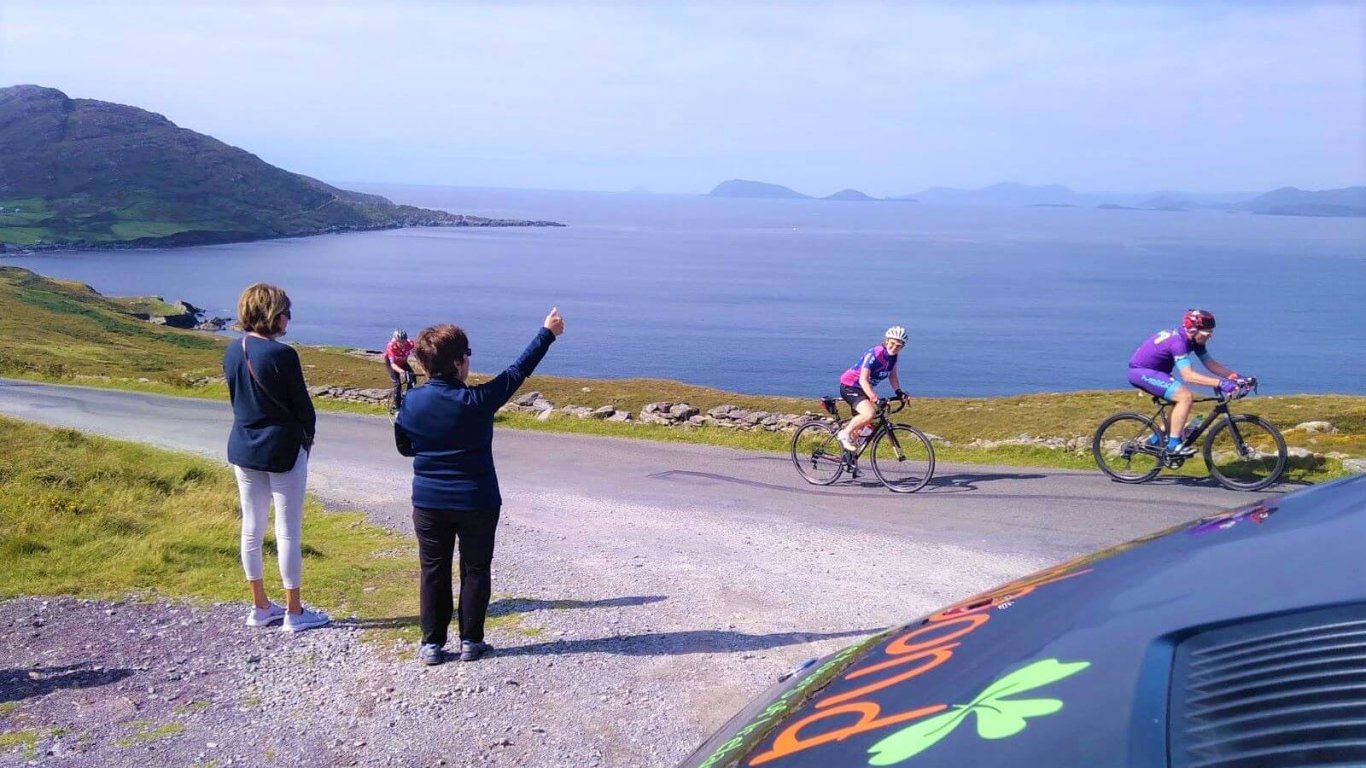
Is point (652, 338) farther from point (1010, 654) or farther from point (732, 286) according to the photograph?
point (1010, 654)

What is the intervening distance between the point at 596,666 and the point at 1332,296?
144048 mm

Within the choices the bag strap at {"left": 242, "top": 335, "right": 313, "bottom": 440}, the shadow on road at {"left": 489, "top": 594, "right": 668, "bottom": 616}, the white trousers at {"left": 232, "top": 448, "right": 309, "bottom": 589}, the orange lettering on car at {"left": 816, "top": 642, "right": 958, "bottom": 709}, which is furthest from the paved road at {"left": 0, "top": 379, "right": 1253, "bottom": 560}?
the orange lettering on car at {"left": 816, "top": 642, "right": 958, "bottom": 709}

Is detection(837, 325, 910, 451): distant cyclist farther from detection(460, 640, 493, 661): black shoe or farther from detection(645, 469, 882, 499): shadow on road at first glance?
detection(460, 640, 493, 661): black shoe

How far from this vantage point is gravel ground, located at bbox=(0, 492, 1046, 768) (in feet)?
16.0

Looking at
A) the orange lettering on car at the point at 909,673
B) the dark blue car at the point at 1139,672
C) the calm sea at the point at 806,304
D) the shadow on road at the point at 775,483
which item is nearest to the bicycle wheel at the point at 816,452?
the shadow on road at the point at 775,483

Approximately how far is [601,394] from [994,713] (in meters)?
41.8

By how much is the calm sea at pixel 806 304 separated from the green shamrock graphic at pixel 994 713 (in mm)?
65243

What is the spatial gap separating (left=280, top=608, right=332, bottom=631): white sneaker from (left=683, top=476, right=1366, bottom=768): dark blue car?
14.7 feet

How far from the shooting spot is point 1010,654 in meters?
2.24

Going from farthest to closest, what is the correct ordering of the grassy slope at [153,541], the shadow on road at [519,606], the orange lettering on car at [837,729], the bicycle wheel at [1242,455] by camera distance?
the bicycle wheel at [1242,455], the grassy slope at [153,541], the shadow on road at [519,606], the orange lettering on car at [837,729]

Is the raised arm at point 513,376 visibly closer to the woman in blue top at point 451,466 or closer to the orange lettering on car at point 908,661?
the woman in blue top at point 451,466

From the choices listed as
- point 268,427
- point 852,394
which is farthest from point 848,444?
point 268,427

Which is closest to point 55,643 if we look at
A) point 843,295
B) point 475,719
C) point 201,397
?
point 475,719

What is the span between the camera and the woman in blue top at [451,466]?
5.70m
